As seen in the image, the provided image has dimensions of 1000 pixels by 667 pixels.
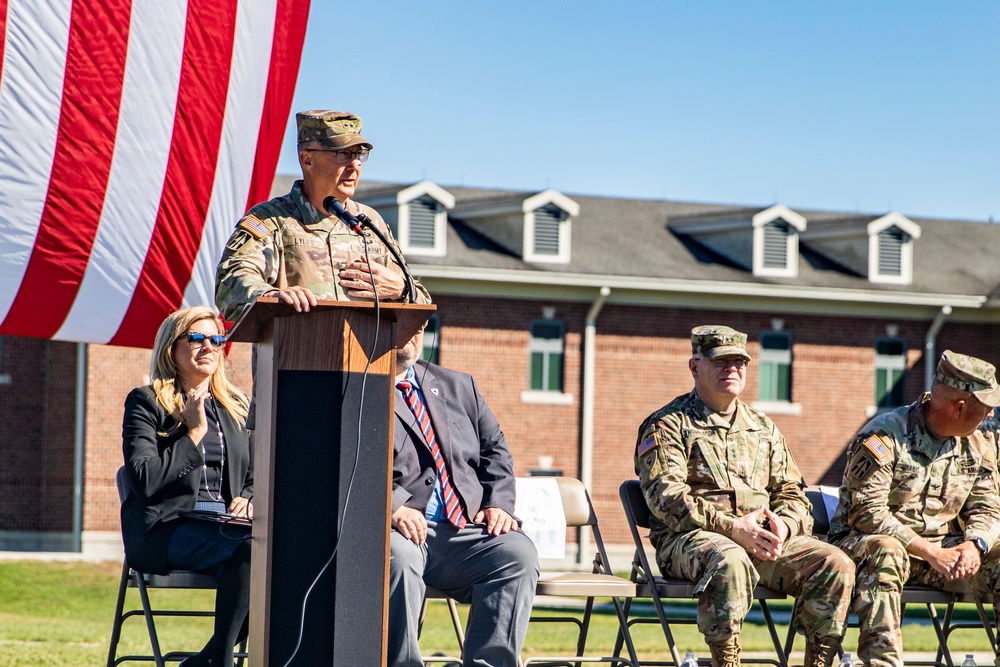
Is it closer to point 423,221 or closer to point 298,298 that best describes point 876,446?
point 298,298

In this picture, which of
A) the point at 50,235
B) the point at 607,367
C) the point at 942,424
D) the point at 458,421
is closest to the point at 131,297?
the point at 50,235

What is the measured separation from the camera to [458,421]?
19.3 ft

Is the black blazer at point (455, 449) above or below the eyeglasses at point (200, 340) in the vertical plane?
below

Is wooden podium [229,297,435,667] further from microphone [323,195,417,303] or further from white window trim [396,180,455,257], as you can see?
white window trim [396,180,455,257]

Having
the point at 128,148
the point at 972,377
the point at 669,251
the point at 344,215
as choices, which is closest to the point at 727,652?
the point at 972,377

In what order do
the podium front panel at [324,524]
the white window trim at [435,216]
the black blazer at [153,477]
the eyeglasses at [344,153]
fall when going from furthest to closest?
the white window trim at [435,216]
the black blazer at [153,477]
the eyeglasses at [344,153]
the podium front panel at [324,524]

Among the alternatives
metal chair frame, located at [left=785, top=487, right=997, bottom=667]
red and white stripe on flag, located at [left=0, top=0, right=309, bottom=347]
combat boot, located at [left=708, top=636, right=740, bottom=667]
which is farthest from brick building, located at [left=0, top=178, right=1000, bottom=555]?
combat boot, located at [left=708, top=636, right=740, bottom=667]

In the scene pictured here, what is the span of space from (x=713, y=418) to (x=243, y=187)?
290cm

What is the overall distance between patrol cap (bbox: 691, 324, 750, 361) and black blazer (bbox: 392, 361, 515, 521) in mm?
1119

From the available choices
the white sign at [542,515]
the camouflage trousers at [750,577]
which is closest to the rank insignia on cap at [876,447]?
the camouflage trousers at [750,577]

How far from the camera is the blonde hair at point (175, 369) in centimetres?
571

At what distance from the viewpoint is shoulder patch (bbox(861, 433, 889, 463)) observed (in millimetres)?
6426

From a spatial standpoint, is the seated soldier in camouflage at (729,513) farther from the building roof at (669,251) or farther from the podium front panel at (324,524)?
the building roof at (669,251)

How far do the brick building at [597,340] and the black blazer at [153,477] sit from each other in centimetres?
2128
